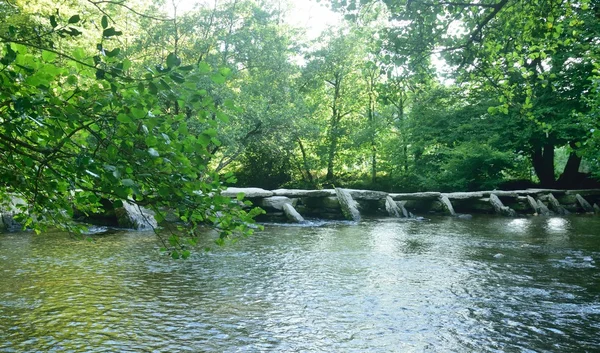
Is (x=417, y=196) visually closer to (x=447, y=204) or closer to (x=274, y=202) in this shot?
(x=447, y=204)

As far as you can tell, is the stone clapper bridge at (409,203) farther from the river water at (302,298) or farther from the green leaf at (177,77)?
the green leaf at (177,77)

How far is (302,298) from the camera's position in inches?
237

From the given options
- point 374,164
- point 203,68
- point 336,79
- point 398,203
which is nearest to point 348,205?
point 398,203

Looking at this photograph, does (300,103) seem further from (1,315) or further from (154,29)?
(1,315)

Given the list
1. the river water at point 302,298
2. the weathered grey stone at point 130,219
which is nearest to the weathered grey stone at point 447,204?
the river water at point 302,298

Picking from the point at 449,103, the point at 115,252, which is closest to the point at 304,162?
the point at 449,103

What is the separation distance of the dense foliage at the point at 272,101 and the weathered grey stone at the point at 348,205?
16.5 feet

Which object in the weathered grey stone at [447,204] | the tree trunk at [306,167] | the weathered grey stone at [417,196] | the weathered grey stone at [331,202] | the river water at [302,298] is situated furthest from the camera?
the tree trunk at [306,167]

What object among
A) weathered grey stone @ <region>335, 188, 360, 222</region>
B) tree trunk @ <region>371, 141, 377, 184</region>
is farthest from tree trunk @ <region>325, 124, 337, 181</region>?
weathered grey stone @ <region>335, 188, 360, 222</region>

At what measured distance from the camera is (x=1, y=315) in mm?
5102

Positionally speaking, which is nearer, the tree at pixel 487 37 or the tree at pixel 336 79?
the tree at pixel 487 37

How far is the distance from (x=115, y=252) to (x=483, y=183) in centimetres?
2050

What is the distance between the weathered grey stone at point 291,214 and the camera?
1678 centimetres

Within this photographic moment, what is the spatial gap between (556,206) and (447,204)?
18.2ft
